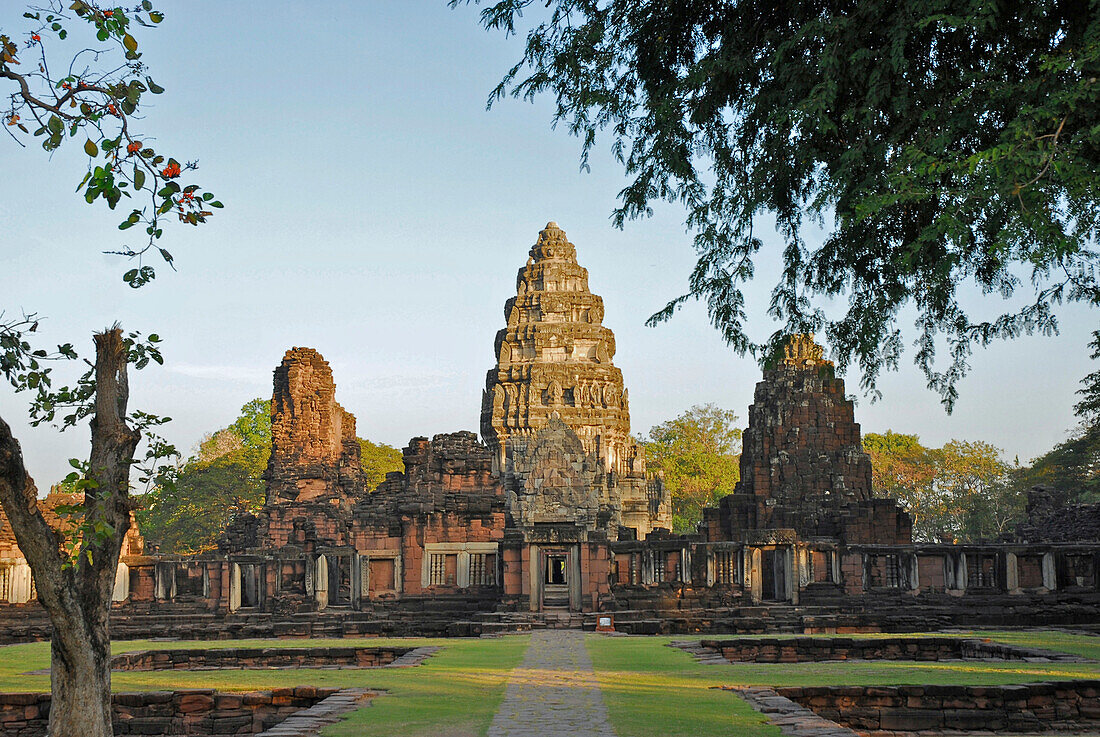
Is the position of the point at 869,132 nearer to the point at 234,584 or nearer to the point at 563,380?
the point at 234,584

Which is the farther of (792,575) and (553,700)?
(792,575)

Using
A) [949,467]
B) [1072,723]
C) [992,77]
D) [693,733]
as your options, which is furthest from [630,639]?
[949,467]

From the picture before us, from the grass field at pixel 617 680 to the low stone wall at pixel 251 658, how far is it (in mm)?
1034

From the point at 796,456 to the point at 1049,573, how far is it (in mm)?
13954

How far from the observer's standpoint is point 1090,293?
438 inches

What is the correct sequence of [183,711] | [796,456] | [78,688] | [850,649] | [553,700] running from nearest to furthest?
[78,688]
[553,700]
[183,711]
[850,649]
[796,456]

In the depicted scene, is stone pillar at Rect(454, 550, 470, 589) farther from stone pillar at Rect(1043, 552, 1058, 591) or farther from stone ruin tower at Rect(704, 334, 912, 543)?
stone ruin tower at Rect(704, 334, 912, 543)

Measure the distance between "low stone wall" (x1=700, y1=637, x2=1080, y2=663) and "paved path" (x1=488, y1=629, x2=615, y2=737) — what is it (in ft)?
8.04

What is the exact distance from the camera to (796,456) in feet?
140

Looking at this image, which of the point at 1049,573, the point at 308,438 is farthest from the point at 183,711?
the point at 308,438

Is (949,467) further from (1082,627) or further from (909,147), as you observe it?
(909,147)

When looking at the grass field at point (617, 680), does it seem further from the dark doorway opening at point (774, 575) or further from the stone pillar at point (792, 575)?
the dark doorway opening at point (774, 575)

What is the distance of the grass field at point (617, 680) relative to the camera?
997 cm

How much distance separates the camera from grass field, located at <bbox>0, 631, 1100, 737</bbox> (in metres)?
9.97
